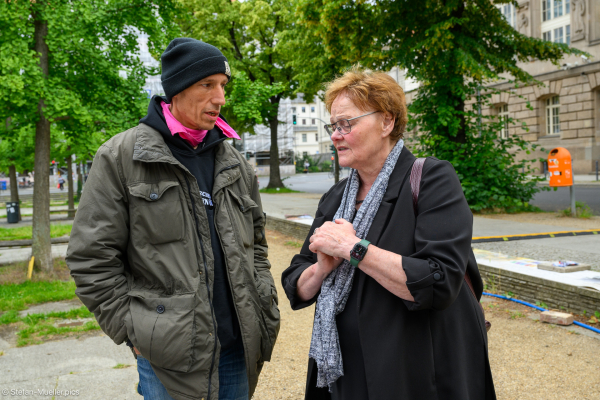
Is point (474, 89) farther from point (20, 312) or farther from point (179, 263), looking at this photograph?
point (179, 263)

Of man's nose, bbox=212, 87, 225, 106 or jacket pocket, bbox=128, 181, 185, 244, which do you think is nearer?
jacket pocket, bbox=128, 181, 185, 244

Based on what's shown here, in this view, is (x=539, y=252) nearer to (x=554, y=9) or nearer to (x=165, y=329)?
(x=165, y=329)

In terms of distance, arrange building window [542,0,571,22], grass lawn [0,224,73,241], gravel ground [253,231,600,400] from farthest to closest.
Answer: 1. building window [542,0,571,22]
2. grass lawn [0,224,73,241]
3. gravel ground [253,231,600,400]

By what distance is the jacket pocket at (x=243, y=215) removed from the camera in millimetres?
2328

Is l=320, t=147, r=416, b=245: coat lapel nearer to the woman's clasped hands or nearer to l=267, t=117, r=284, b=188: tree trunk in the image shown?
the woman's clasped hands

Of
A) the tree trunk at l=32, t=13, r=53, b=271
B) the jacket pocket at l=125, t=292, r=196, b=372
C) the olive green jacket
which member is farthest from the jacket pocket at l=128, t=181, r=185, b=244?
the tree trunk at l=32, t=13, r=53, b=271

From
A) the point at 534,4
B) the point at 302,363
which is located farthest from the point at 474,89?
the point at 534,4

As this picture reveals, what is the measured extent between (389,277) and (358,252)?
0.14m

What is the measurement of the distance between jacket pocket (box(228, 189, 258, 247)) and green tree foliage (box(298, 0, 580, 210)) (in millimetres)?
10343

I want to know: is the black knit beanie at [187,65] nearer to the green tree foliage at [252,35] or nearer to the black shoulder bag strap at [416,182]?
the black shoulder bag strap at [416,182]

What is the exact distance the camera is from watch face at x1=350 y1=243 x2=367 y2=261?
5.99 ft

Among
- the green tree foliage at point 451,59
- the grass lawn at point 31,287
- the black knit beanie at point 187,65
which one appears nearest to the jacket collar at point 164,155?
the black knit beanie at point 187,65

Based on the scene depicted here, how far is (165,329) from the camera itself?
79.3 inches

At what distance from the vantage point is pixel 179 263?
209 centimetres
